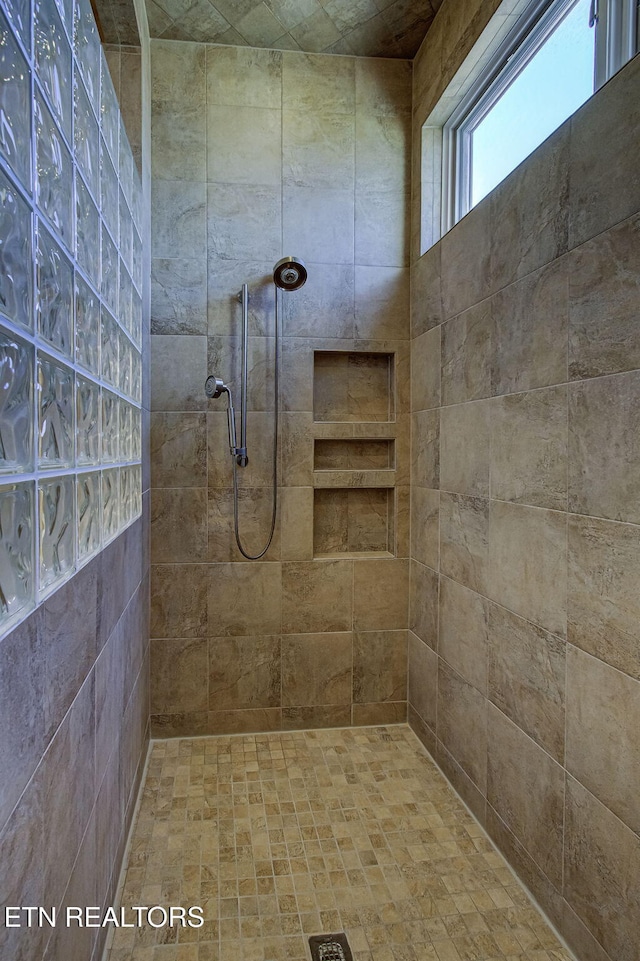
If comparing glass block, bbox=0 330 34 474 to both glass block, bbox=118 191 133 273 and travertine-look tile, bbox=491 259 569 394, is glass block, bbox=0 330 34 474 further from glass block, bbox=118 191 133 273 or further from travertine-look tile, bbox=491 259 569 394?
travertine-look tile, bbox=491 259 569 394

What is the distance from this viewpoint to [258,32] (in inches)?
86.4

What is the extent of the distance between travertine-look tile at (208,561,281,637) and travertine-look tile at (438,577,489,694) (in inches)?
28.6

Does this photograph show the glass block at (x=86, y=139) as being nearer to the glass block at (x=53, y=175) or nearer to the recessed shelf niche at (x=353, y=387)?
the glass block at (x=53, y=175)

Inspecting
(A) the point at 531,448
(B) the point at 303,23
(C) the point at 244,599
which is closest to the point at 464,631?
(A) the point at 531,448

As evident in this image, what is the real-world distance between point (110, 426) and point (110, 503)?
0.62ft

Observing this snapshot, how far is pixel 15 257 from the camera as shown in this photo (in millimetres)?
721

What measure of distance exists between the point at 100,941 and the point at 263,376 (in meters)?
1.88

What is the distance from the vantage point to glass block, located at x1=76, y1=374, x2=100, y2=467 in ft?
3.43

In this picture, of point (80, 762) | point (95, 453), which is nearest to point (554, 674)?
point (80, 762)

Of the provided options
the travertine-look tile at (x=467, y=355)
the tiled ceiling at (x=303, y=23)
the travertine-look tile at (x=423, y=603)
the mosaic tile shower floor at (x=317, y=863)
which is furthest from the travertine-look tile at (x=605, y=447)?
the tiled ceiling at (x=303, y=23)

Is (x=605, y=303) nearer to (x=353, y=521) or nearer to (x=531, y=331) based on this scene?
(x=531, y=331)

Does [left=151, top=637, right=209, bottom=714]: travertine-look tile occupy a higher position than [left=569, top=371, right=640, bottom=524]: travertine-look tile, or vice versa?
[left=569, top=371, right=640, bottom=524]: travertine-look tile

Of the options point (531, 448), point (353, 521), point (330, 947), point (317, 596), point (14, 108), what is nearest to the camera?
point (14, 108)

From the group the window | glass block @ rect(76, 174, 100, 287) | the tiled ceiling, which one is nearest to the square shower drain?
glass block @ rect(76, 174, 100, 287)
